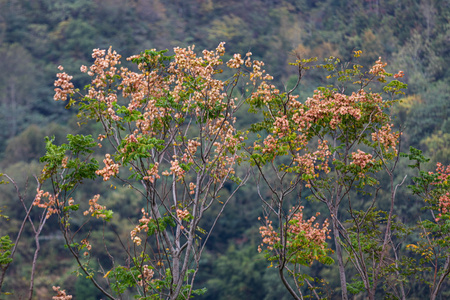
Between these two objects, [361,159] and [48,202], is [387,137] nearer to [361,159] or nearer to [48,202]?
[361,159]

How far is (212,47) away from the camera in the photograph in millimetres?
43406

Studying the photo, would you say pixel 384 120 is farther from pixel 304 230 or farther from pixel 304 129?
pixel 304 230

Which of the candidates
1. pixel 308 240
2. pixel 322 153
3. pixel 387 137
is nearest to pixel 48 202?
pixel 308 240

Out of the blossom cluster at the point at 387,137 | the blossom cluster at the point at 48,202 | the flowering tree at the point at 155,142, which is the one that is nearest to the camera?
the blossom cluster at the point at 48,202

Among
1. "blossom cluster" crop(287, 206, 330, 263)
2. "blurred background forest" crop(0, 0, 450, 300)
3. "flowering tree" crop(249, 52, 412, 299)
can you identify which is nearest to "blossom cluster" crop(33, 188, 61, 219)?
"flowering tree" crop(249, 52, 412, 299)

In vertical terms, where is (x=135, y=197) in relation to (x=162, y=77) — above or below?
below

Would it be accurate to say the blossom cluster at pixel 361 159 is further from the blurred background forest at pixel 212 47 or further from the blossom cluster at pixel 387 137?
the blurred background forest at pixel 212 47

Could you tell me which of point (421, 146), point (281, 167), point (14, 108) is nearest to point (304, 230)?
point (281, 167)

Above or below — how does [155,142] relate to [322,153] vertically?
above

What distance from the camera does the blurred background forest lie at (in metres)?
26.0

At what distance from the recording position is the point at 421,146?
2678cm

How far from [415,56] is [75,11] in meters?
26.6

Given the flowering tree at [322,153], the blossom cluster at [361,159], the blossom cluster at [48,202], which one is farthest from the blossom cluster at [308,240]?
the blossom cluster at [48,202]

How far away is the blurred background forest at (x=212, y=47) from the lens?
26016mm
